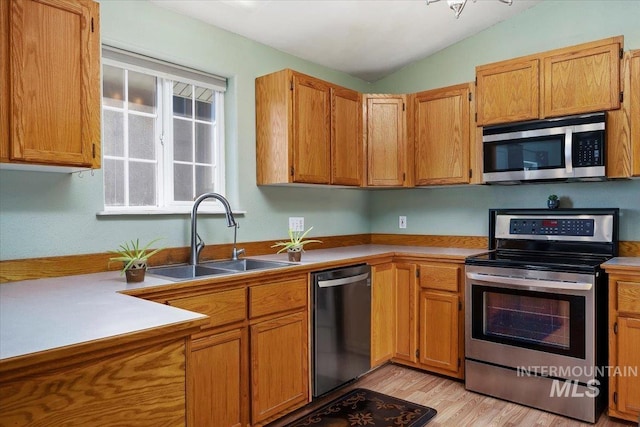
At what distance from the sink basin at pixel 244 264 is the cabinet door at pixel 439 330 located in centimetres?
117

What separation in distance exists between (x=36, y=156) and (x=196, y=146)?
1.22m

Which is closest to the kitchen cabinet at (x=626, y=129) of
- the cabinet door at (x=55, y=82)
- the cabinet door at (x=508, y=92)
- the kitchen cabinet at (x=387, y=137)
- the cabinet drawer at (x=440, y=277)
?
the cabinet door at (x=508, y=92)

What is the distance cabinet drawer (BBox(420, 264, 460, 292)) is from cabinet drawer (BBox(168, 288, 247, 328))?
1.45 meters

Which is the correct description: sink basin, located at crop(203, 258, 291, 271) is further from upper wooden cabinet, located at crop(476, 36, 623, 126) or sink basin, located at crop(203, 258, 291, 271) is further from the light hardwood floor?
upper wooden cabinet, located at crop(476, 36, 623, 126)

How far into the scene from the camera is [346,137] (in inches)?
131

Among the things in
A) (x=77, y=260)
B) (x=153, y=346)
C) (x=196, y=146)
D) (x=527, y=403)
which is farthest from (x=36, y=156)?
(x=527, y=403)

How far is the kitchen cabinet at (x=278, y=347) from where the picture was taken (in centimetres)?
224

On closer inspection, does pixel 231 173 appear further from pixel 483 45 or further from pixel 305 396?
pixel 483 45

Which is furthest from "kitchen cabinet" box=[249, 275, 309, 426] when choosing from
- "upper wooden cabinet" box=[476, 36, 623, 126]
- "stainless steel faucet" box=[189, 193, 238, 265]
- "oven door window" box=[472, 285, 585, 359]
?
"upper wooden cabinet" box=[476, 36, 623, 126]

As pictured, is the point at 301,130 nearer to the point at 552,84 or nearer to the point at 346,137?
the point at 346,137

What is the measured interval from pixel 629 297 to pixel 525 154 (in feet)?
3.48

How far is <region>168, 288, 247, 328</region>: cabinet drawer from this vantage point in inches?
76.5

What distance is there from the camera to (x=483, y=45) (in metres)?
3.42

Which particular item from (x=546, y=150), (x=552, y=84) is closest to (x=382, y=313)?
(x=546, y=150)
